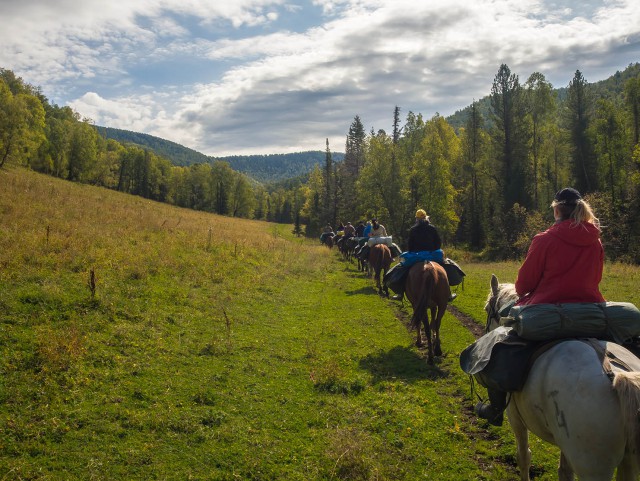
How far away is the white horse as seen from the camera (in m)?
3.07

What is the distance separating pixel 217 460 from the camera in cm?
545

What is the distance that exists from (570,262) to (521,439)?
2.43m

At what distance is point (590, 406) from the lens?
10.5ft

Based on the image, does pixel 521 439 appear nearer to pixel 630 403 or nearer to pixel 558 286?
pixel 558 286

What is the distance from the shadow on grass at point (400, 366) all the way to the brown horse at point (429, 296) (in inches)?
14.4

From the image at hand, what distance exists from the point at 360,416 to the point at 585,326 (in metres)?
4.17

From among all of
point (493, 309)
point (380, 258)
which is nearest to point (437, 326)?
point (493, 309)

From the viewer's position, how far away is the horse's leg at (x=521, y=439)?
475 cm

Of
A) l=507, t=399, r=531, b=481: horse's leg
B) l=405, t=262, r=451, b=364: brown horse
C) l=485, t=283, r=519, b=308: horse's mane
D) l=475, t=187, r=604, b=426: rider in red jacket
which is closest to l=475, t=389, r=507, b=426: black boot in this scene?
l=507, t=399, r=531, b=481: horse's leg

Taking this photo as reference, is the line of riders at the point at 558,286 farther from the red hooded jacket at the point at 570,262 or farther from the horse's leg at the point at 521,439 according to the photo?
the horse's leg at the point at 521,439

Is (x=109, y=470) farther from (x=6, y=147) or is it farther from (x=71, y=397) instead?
(x=6, y=147)

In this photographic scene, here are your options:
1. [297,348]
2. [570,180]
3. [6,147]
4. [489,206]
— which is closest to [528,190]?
[489,206]

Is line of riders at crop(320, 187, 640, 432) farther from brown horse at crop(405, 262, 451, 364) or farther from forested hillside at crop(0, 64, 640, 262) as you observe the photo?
forested hillside at crop(0, 64, 640, 262)

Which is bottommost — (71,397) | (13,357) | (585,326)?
(71,397)
